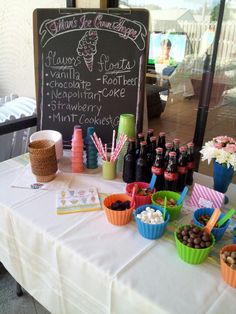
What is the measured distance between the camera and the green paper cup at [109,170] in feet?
4.13

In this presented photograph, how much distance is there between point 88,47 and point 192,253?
1.09m

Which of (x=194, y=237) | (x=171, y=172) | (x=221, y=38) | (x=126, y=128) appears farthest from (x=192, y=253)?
(x=221, y=38)

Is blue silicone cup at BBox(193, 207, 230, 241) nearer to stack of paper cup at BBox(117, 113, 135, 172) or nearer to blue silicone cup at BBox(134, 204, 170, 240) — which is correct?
blue silicone cup at BBox(134, 204, 170, 240)

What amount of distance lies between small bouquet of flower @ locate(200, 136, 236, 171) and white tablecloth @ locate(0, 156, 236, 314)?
25 cm

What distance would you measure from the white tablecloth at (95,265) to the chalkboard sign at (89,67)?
47cm

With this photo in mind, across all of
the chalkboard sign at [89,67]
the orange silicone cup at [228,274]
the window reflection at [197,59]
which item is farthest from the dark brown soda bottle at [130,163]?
the window reflection at [197,59]

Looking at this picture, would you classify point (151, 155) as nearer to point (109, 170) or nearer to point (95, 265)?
point (109, 170)

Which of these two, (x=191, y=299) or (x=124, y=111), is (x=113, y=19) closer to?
(x=124, y=111)

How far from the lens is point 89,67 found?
1451 millimetres

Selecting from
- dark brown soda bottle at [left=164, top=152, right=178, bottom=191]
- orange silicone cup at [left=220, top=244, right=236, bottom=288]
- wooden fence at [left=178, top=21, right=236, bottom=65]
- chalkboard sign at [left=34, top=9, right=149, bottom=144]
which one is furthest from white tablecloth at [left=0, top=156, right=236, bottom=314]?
wooden fence at [left=178, top=21, right=236, bottom=65]

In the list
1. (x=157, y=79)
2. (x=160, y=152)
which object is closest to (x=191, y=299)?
(x=160, y=152)

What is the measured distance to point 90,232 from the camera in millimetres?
952

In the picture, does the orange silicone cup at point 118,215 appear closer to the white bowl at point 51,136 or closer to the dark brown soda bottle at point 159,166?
the dark brown soda bottle at point 159,166

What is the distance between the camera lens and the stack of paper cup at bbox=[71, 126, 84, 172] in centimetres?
131
